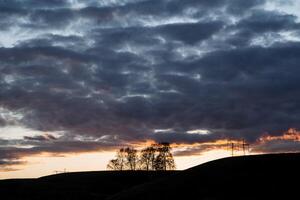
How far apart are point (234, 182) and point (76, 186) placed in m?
58.8

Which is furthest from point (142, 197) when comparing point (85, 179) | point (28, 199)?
point (85, 179)

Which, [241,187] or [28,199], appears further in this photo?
[28,199]

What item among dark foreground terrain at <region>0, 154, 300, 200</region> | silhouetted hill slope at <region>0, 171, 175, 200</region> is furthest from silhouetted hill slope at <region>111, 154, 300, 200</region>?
silhouetted hill slope at <region>0, 171, 175, 200</region>

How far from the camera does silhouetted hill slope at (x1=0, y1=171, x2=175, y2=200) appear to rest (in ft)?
385

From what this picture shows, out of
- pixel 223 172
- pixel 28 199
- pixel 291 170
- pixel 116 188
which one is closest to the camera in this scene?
pixel 291 170

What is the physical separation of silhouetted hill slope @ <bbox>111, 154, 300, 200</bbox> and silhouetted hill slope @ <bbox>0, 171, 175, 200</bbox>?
80.5 ft

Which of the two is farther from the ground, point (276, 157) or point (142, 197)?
point (276, 157)

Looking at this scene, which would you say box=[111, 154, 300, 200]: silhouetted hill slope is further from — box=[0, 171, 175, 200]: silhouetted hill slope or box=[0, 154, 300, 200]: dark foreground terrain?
box=[0, 171, 175, 200]: silhouetted hill slope

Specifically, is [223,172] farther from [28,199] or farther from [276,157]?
[28,199]

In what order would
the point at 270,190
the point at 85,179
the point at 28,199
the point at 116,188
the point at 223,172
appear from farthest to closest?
the point at 85,179
the point at 116,188
the point at 28,199
the point at 223,172
the point at 270,190

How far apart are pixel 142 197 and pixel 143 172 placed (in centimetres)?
6928

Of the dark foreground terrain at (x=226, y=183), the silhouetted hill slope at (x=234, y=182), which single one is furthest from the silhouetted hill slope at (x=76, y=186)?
the silhouetted hill slope at (x=234, y=182)

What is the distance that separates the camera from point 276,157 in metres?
97.4

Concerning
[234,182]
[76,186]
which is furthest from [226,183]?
[76,186]
